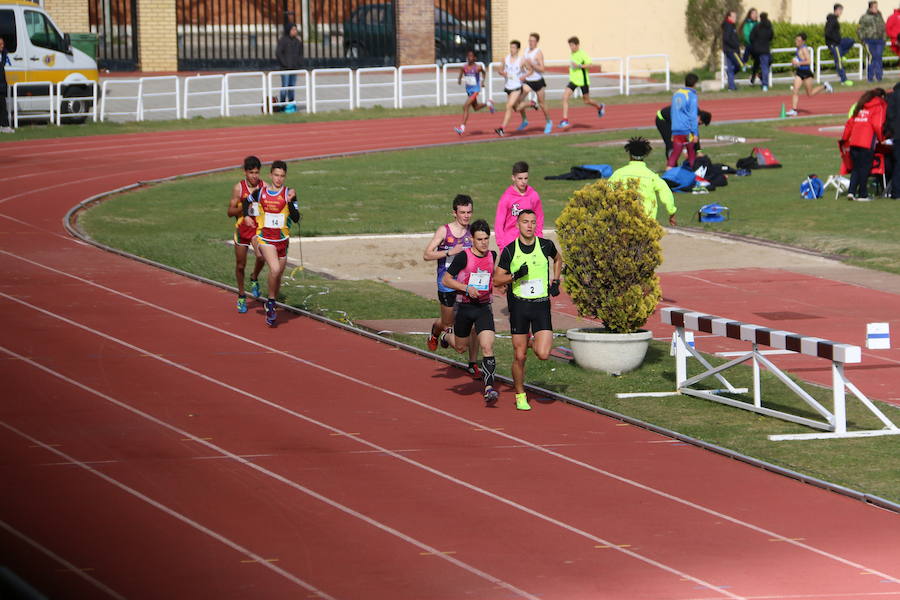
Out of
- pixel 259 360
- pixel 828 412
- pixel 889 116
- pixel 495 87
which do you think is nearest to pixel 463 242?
pixel 259 360

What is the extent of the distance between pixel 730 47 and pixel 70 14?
19813 mm

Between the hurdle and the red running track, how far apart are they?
1121mm

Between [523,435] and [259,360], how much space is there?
3.55 meters

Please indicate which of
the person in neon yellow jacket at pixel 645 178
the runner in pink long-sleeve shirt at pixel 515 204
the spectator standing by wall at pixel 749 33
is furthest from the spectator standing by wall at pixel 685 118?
the spectator standing by wall at pixel 749 33

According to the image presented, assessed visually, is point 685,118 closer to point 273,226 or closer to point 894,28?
point 273,226

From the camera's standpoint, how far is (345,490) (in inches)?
420

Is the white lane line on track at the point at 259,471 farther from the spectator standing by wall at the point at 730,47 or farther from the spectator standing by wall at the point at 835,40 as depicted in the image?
the spectator standing by wall at the point at 835,40

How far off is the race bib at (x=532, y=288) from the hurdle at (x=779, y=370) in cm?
142

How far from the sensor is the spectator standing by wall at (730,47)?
138 ft

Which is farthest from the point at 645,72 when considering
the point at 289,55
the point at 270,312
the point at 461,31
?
the point at 270,312

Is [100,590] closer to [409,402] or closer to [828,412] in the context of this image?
[409,402]

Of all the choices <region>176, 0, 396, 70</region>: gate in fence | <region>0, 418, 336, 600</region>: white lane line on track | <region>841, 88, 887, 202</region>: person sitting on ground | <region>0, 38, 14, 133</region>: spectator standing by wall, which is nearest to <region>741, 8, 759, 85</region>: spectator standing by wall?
<region>176, 0, 396, 70</region>: gate in fence

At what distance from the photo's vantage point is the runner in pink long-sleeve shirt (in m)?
15.3

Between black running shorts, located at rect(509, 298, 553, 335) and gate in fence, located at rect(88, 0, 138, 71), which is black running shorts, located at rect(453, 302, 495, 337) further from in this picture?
gate in fence, located at rect(88, 0, 138, 71)
